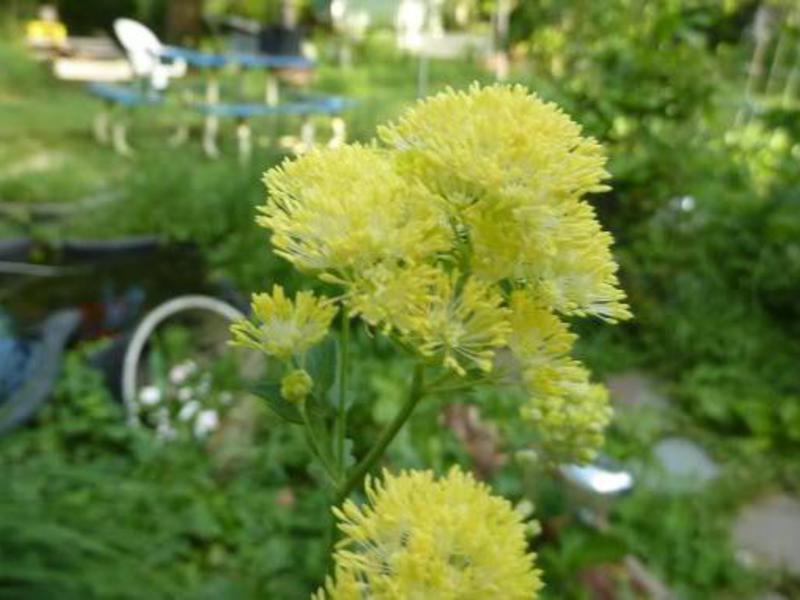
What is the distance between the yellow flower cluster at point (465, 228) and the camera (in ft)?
1.26

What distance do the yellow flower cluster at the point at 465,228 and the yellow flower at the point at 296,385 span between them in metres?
0.07

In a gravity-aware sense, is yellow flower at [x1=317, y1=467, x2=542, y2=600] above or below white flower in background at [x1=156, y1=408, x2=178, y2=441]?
above

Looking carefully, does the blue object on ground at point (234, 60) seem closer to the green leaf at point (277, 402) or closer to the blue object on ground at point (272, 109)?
the blue object on ground at point (272, 109)

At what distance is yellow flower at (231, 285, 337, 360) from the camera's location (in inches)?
17.1

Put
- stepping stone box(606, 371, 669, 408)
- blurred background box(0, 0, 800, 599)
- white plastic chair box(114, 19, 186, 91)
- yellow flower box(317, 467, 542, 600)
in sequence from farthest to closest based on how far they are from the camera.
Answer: white plastic chair box(114, 19, 186, 91) < stepping stone box(606, 371, 669, 408) < blurred background box(0, 0, 800, 599) < yellow flower box(317, 467, 542, 600)

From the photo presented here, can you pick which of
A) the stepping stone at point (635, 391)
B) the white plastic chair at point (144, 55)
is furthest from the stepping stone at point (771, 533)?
the white plastic chair at point (144, 55)

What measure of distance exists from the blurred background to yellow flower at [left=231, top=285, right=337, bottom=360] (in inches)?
3.2

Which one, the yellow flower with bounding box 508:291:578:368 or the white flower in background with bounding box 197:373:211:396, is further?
the white flower in background with bounding box 197:373:211:396

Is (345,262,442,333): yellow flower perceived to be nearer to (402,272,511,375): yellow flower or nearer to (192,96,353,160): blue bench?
(402,272,511,375): yellow flower

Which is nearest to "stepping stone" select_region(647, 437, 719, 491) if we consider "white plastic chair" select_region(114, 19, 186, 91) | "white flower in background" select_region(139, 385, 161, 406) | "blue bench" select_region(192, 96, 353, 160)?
"white flower in background" select_region(139, 385, 161, 406)

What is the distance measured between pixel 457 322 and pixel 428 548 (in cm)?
9

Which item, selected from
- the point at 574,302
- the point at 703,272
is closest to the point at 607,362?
the point at 703,272

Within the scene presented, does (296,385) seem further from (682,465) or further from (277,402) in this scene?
(682,465)

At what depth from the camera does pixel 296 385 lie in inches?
18.5
